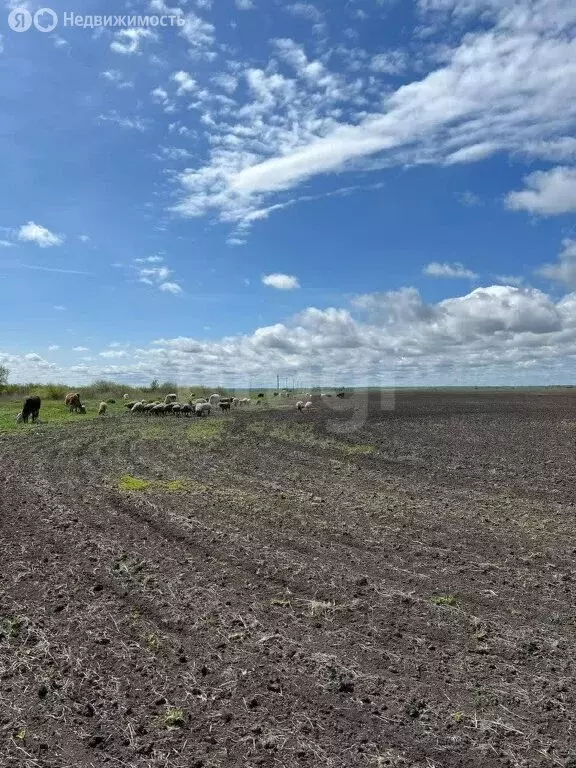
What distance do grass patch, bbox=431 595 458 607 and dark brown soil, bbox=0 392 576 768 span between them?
41 mm

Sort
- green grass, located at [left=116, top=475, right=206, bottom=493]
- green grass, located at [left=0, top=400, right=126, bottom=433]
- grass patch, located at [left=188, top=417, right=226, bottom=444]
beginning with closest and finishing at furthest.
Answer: green grass, located at [left=116, top=475, right=206, bottom=493]
grass patch, located at [left=188, top=417, right=226, bottom=444]
green grass, located at [left=0, top=400, right=126, bottom=433]

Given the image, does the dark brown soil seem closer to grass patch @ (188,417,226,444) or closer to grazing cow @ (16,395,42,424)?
grass patch @ (188,417,226,444)

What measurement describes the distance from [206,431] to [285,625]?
2055 cm

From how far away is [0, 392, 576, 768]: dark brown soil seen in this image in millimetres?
4047

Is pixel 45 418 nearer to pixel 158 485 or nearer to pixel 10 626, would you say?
pixel 158 485

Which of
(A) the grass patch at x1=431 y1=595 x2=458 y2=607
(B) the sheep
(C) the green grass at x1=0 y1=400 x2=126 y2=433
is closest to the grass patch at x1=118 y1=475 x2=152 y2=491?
(A) the grass patch at x1=431 y1=595 x2=458 y2=607

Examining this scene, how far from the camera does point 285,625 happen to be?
5809 millimetres

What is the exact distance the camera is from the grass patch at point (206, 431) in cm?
2253

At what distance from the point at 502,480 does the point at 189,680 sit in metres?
11.3

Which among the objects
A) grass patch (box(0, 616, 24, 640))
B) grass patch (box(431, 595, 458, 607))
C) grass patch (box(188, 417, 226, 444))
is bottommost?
grass patch (box(431, 595, 458, 607))

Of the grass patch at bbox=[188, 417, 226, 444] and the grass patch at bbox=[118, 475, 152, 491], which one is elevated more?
the grass patch at bbox=[188, 417, 226, 444]

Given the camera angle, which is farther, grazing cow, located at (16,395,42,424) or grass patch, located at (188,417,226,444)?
grazing cow, located at (16,395,42,424)

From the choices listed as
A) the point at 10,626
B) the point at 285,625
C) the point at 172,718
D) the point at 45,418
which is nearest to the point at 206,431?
the point at 45,418

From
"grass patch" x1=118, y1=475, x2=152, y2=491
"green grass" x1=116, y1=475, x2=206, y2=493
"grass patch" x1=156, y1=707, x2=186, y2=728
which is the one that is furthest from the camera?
"grass patch" x1=118, y1=475, x2=152, y2=491
